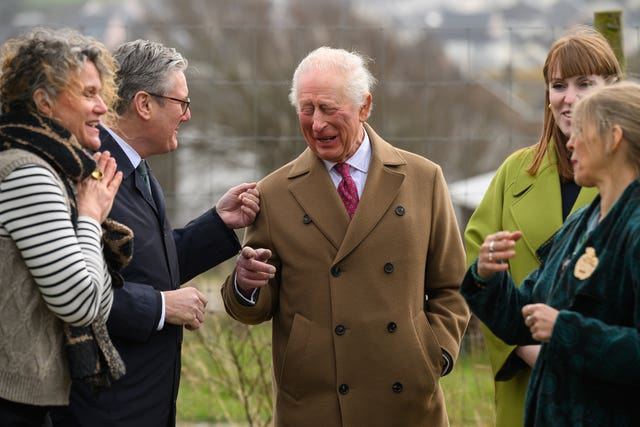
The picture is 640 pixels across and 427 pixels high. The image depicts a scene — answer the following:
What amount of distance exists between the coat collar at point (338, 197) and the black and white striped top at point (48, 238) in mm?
1216

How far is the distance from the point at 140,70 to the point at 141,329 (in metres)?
1.03

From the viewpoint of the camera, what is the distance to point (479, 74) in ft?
58.2

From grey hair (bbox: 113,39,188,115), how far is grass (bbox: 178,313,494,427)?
216 centimetres

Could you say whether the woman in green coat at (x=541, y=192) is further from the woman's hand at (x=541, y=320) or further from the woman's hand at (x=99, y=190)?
the woman's hand at (x=99, y=190)

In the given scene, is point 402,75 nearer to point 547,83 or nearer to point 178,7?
point 178,7

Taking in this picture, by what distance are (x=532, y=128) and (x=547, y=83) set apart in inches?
586

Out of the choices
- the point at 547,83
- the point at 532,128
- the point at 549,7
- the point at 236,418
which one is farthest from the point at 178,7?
the point at 547,83

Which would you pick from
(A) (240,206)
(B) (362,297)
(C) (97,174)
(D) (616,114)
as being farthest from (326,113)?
(D) (616,114)

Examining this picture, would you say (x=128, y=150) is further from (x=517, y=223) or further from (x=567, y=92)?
(x=567, y=92)

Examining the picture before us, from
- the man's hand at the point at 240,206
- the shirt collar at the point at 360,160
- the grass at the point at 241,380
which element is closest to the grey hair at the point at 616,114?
the shirt collar at the point at 360,160

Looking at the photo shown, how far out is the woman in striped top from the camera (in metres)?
3.16

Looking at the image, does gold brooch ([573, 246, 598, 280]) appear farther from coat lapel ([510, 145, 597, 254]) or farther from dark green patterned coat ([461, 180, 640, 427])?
coat lapel ([510, 145, 597, 254])

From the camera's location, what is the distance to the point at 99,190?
344 cm

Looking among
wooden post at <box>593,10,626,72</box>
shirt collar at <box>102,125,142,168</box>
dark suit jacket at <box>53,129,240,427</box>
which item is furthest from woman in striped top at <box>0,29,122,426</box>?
wooden post at <box>593,10,626,72</box>
